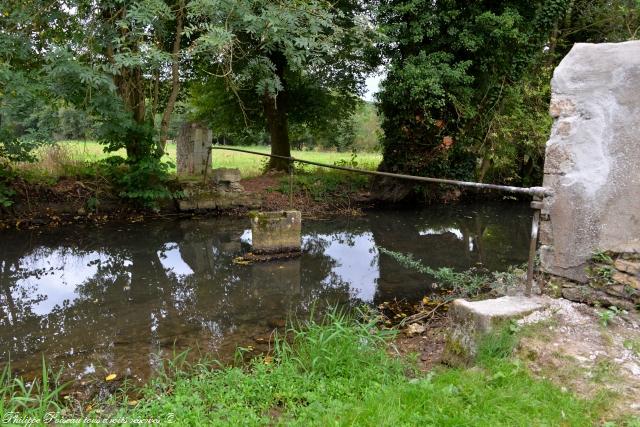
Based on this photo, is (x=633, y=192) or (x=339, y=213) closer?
(x=633, y=192)

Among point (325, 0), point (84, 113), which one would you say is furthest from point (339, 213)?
point (84, 113)

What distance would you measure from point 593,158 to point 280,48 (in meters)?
6.00

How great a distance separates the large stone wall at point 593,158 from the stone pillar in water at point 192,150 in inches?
348

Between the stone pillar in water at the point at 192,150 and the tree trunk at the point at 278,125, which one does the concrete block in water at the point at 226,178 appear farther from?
the tree trunk at the point at 278,125

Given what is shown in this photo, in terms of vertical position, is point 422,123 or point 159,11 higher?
point 159,11

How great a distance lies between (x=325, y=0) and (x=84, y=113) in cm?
501

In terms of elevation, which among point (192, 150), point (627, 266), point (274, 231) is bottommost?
point (274, 231)

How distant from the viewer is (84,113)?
310 inches

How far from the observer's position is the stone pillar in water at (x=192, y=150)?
1112 cm

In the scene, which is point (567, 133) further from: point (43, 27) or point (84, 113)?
point (43, 27)

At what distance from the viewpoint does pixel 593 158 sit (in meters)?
3.42

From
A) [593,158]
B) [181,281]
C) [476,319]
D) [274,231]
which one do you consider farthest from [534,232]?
[274,231]

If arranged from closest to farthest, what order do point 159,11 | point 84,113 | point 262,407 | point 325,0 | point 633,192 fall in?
point 262,407 → point 633,192 → point 159,11 → point 84,113 → point 325,0

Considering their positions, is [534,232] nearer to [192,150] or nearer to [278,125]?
[192,150]
